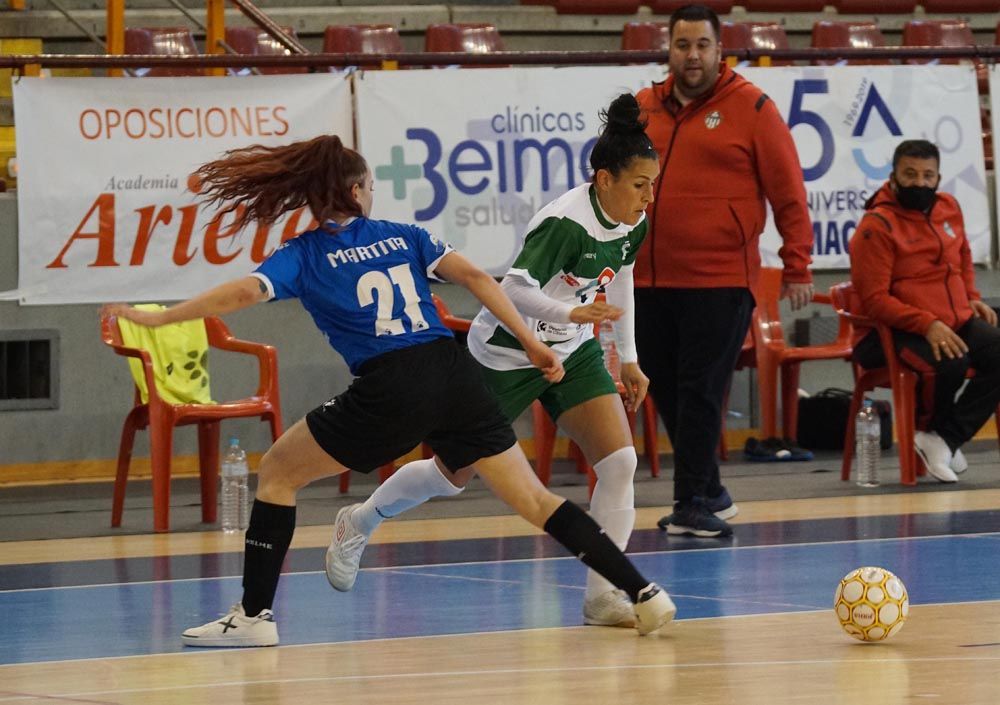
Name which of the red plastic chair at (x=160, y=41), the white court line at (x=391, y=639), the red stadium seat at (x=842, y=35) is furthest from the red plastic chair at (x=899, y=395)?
the red plastic chair at (x=160, y=41)

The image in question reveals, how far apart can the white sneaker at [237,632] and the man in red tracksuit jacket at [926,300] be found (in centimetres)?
513

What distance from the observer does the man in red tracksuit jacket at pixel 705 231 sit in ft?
25.6

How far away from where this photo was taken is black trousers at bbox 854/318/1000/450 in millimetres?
9797

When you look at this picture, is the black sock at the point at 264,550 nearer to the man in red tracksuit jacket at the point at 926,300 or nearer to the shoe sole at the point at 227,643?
the shoe sole at the point at 227,643

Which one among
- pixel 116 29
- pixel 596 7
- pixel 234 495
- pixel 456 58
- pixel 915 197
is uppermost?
pixel 596 7

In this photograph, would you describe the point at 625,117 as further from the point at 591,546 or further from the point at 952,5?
the point at 952,5

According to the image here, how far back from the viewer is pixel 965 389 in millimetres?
9805

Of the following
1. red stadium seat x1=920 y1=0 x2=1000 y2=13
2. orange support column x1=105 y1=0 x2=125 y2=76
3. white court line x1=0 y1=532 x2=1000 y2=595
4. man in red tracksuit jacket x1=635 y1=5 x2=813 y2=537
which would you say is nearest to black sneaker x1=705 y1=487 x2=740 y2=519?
man in red tracksuit jacket x1=635 y1=5 x2=813 y2=537

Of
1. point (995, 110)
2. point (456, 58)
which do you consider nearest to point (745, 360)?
point (995, 110)

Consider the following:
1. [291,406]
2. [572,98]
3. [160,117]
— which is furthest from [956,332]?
[160,117]

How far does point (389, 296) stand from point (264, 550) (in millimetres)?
842

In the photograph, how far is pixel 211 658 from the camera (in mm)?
5289

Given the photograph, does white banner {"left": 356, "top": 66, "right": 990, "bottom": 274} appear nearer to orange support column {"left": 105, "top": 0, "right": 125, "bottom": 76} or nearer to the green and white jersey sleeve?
orange support column {"left": 105, "top": 0, "right": 125, "bottom": 76}

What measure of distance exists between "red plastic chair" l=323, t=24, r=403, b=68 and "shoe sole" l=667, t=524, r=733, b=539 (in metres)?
6.62
